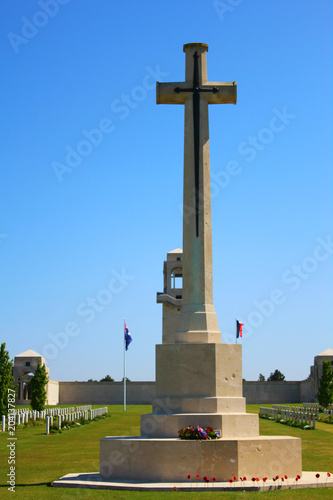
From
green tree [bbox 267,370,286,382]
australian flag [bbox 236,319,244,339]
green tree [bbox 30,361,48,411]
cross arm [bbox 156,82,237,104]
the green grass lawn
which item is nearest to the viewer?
the green grass lawn

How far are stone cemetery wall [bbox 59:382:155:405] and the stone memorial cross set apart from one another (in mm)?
56362

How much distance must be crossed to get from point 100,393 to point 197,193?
193 feet

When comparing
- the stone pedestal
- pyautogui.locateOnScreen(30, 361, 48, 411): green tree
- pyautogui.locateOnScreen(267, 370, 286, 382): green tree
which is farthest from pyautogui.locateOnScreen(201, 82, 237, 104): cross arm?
pyautogui.locateOnScreen(267, 370, 286, 382): green tree

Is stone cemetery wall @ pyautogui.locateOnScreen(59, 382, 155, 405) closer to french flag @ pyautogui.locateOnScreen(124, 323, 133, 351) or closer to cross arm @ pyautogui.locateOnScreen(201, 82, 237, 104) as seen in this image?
french flag @ pyautogui.locateOnScreen(124, 323, 133, 351)

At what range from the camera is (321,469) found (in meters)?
15.4

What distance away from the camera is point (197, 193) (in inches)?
610

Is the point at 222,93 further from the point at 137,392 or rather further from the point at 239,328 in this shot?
the point at 137,392

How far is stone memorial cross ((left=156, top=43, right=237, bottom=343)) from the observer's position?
15.0m

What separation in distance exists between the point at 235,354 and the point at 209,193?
387cm

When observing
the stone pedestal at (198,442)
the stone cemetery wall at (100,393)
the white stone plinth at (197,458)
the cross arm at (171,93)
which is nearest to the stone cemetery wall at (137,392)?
the stone cemetery wall at (100,393)

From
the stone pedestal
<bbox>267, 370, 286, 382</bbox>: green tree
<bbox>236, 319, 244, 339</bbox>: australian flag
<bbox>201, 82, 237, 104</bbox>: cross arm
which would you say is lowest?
<bbox>267, 370, 286, 382</bbox>: green tree

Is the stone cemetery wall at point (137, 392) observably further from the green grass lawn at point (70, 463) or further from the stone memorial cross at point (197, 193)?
the stone memorial cross at point (197, 193)

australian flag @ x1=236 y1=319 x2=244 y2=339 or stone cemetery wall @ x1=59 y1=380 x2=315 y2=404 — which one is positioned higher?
australian flag @ x1=236 y1=319 x2=244 y2=339

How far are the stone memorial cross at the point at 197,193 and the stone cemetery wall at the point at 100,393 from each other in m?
56.4
